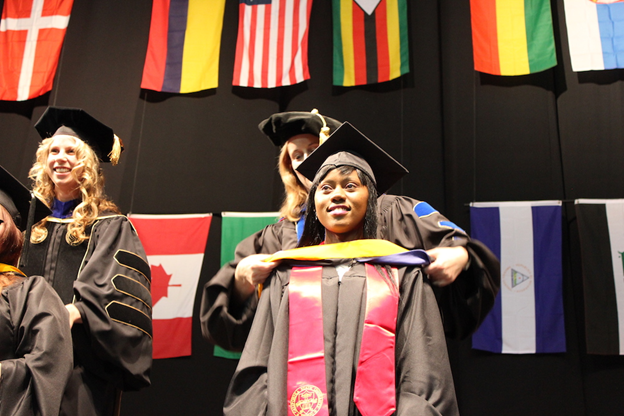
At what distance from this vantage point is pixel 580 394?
3988 mm

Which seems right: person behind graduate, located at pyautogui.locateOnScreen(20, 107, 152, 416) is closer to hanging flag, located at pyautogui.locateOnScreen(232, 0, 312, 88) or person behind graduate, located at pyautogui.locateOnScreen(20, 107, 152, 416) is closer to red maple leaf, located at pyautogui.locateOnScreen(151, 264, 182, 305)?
red maple leaf, located at pyautogui.locateOnScreen(151, 264, 182, 305)

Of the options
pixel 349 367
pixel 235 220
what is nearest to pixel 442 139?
pixel 235 220

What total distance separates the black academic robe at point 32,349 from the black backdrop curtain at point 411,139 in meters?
2.40

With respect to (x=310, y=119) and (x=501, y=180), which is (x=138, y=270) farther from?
(x=501, y=180)

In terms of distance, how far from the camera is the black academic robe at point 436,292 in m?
2.08

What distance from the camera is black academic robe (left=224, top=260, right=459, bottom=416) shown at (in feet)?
5.47

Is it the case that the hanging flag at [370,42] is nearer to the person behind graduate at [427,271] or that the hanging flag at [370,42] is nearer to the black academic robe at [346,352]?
the person behind graduate at [427,271]

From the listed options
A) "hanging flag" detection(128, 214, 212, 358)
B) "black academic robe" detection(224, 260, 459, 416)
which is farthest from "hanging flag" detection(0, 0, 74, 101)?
"black academic robe" detection(224, 260, 459, 416)

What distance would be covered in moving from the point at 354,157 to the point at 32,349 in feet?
4.72

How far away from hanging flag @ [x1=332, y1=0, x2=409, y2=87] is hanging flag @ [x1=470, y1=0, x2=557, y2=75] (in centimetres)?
63

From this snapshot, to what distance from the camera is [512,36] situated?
4.57 m

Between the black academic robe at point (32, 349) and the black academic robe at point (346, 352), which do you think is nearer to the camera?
the black academic robe at point (346, 352)

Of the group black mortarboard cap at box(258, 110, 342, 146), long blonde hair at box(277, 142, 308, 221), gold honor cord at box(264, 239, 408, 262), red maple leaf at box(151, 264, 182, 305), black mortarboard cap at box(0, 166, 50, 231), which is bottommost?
red maple leaf at box(151, 264, 182, 305)

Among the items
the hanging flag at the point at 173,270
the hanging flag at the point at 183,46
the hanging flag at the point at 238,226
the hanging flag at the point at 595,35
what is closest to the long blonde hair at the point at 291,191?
the hanging flag at the point at 238,226
